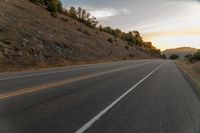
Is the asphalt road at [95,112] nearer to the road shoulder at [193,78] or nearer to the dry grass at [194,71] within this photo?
the road shoulder at [193,78]

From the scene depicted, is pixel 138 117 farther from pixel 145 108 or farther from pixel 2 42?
pixel 2 42

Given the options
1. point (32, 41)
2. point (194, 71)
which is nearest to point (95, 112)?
point (194, 71)

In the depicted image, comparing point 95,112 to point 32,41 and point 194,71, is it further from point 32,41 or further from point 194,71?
point 32,41

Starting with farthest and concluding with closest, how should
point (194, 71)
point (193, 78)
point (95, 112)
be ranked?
point (194, 71), point (193, 78), point (95, 112)

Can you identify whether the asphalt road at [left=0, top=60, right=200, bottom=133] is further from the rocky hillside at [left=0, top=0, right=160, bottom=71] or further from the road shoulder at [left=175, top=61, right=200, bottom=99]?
the rocky hillside at [left=0, top=0, right=160, bottom=71]

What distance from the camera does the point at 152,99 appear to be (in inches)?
509

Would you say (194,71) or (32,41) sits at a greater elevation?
(32,41)

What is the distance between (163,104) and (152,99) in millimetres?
1165

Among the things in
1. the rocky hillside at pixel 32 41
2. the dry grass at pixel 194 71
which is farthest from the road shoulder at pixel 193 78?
the rocky hillside at pixel 32 41

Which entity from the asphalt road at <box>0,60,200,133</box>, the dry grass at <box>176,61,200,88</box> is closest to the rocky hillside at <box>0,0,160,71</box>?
the dry grass at <box>176,61,200,88</box>

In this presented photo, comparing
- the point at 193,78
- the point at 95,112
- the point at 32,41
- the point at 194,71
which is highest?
the point at 32,41

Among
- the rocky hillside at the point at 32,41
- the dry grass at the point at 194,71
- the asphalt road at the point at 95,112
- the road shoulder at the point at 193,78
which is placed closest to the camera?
the asphalt road at the point at 95,112

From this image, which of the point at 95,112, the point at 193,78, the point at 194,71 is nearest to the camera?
the point at 95,112

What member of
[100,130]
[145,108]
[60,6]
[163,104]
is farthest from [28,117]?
[60,6]
